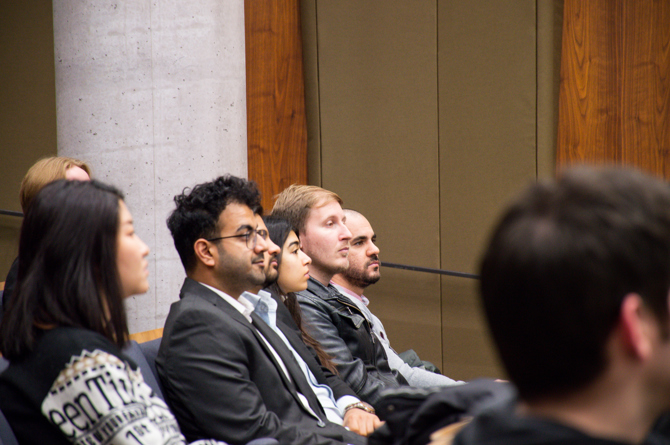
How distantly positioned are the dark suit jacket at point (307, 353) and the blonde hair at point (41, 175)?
3.32 ft

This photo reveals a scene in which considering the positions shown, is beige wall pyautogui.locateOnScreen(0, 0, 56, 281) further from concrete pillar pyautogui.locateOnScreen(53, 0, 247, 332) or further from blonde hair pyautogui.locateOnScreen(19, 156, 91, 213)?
blonde hair pyautogui.locateOnScreen(19, 156, 91, 213)

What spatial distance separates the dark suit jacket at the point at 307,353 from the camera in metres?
2.52

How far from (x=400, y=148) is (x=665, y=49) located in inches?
63.0

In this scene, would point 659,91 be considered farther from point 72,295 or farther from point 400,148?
point 72,295

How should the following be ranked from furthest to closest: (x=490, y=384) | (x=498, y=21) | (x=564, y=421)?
(x=498, y=21) < (x=490, y=384) < (x=564, y=421)

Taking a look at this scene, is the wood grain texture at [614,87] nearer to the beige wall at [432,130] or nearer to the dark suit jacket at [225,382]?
the beige wall at [432,130]

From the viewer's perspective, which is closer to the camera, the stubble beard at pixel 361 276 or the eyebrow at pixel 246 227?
the eyebrow at pixel 246 227

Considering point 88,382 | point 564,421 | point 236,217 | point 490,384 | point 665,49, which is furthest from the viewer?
point 665,49

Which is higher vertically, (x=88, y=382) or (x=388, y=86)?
(x=388, y=86)

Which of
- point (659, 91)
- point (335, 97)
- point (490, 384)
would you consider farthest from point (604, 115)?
point (490, 384)

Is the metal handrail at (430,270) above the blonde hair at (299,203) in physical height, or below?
below

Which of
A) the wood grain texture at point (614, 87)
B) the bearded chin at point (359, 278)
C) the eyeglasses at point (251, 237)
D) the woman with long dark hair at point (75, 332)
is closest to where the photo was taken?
the woman with long dark hair at point (75, 332)

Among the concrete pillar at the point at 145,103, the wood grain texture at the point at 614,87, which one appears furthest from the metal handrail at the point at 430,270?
the concrete pillar at the point at 145,103

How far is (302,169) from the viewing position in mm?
4656
